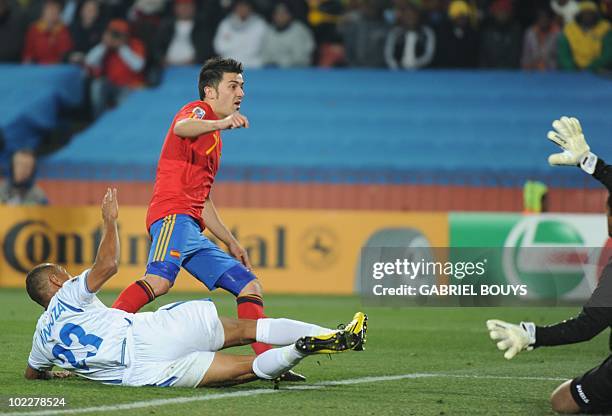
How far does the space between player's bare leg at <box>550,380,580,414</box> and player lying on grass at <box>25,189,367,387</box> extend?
3.94 feet

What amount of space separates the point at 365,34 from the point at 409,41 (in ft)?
2.54

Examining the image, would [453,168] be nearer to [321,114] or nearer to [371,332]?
[321,114]

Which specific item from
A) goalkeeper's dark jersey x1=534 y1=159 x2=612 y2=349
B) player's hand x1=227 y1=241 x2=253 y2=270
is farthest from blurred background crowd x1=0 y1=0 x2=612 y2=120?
goalkeeper's dark jersey x1=534 y1=159 x2=612 y2=349

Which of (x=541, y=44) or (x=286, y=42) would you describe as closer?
(x=541, y=44)

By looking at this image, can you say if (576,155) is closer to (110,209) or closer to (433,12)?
(110,209)

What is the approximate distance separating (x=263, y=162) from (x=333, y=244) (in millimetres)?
3008

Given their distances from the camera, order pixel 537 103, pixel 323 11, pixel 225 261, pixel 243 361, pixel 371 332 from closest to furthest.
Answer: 1. pixel 243 361
2. pixel 225 261
3. pixel 371 332
4. pixel 537 103
5. pixel 323 11

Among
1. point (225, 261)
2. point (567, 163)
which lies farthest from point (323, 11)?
point (567, 163)

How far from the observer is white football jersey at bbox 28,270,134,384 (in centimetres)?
775

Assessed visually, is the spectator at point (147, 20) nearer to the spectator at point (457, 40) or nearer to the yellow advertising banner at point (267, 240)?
the spectator at point (457, 40)

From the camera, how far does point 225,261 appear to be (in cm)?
881

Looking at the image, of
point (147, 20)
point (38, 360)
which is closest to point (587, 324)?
point (38, 360)

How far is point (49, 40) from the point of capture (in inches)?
891

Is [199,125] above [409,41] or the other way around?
the other way around
